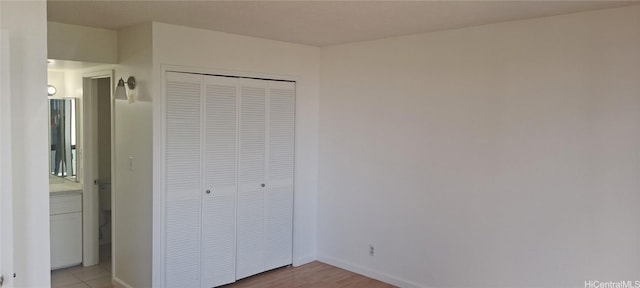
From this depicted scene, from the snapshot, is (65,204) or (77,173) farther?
(77,173)

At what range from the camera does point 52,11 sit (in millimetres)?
3377

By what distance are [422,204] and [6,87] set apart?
316 centimetres

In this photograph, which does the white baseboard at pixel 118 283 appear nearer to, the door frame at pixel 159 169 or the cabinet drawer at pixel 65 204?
the door frame at pixel 159 169

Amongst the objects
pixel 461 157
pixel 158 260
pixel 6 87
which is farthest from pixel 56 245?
pixel 461 157

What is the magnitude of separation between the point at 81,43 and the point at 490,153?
3.44 metres

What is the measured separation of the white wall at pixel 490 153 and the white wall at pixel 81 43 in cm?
A: 203

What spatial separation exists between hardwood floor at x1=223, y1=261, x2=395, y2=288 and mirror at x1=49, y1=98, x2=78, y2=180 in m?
2.37

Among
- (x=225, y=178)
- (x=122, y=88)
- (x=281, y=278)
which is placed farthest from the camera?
(x=281, y=278)

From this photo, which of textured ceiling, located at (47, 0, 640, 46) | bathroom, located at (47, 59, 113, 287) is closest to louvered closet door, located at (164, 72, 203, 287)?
textured ceiling, located at (47, 0, 640, 46)

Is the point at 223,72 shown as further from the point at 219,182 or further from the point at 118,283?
the point at 118,283

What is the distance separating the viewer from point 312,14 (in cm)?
333

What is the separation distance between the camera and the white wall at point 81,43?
12.6ft

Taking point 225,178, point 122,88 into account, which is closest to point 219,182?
point 225,178

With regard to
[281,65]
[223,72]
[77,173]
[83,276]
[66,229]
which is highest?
[281,65]
